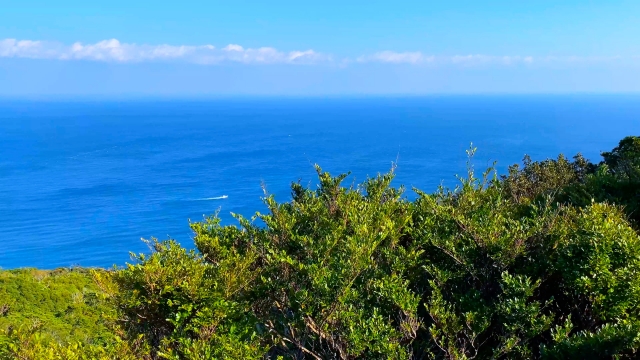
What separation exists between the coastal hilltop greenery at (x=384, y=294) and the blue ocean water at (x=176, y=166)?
34.8ft

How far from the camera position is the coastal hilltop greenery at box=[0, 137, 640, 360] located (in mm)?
6605

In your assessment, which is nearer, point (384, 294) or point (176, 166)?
point (384, 294)

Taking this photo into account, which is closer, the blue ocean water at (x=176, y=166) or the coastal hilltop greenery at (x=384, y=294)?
the coastal hilltop greenery at (x=384, y=294)

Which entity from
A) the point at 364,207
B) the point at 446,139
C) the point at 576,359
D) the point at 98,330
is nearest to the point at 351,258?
the point at 364,207

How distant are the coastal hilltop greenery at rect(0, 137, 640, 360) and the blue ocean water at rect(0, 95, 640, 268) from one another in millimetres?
10612

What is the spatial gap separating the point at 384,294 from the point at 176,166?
285 feet

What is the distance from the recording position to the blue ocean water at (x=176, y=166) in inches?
2118

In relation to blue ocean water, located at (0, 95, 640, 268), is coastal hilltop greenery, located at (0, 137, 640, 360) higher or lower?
higher

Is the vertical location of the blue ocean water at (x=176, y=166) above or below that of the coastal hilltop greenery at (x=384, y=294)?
below

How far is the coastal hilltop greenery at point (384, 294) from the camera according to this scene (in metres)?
6.61

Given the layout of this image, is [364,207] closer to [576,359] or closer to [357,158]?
[576,359]

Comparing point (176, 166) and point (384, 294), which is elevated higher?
point (384, 294)

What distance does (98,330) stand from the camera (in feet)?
64.6

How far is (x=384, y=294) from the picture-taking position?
711 centimetres
